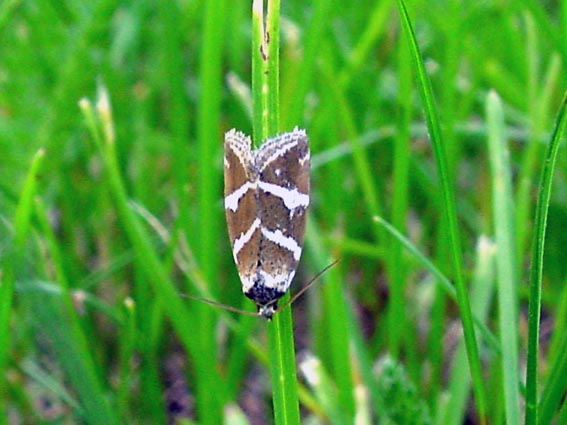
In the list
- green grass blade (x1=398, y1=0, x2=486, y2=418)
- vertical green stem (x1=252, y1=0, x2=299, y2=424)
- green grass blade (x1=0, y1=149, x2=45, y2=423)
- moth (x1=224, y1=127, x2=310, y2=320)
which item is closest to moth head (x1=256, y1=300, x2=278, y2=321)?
moth (x1=224, y1=127, x2=310, y2=320)

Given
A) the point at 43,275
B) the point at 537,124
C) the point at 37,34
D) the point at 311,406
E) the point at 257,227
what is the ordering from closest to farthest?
1. the point at 257,227
2. the point at 311,406
3. the point at 43,275
4. the point at 537,124
5. the point at 37,34

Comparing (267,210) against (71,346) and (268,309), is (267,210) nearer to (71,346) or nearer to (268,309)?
(268,309)

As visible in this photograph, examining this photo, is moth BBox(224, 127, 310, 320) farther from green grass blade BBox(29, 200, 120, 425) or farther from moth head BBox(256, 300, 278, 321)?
green grass blade BBox(29, 200, 120, 425)

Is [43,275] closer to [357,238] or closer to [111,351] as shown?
[111,351]

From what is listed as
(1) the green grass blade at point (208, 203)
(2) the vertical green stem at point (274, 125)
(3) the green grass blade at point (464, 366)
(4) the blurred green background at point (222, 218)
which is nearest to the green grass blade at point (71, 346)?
(4) the blurred green background at point (222, 218)

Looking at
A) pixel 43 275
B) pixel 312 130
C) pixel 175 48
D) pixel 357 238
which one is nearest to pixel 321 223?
pixel 357 238

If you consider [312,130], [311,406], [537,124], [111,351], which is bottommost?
[311,406]
